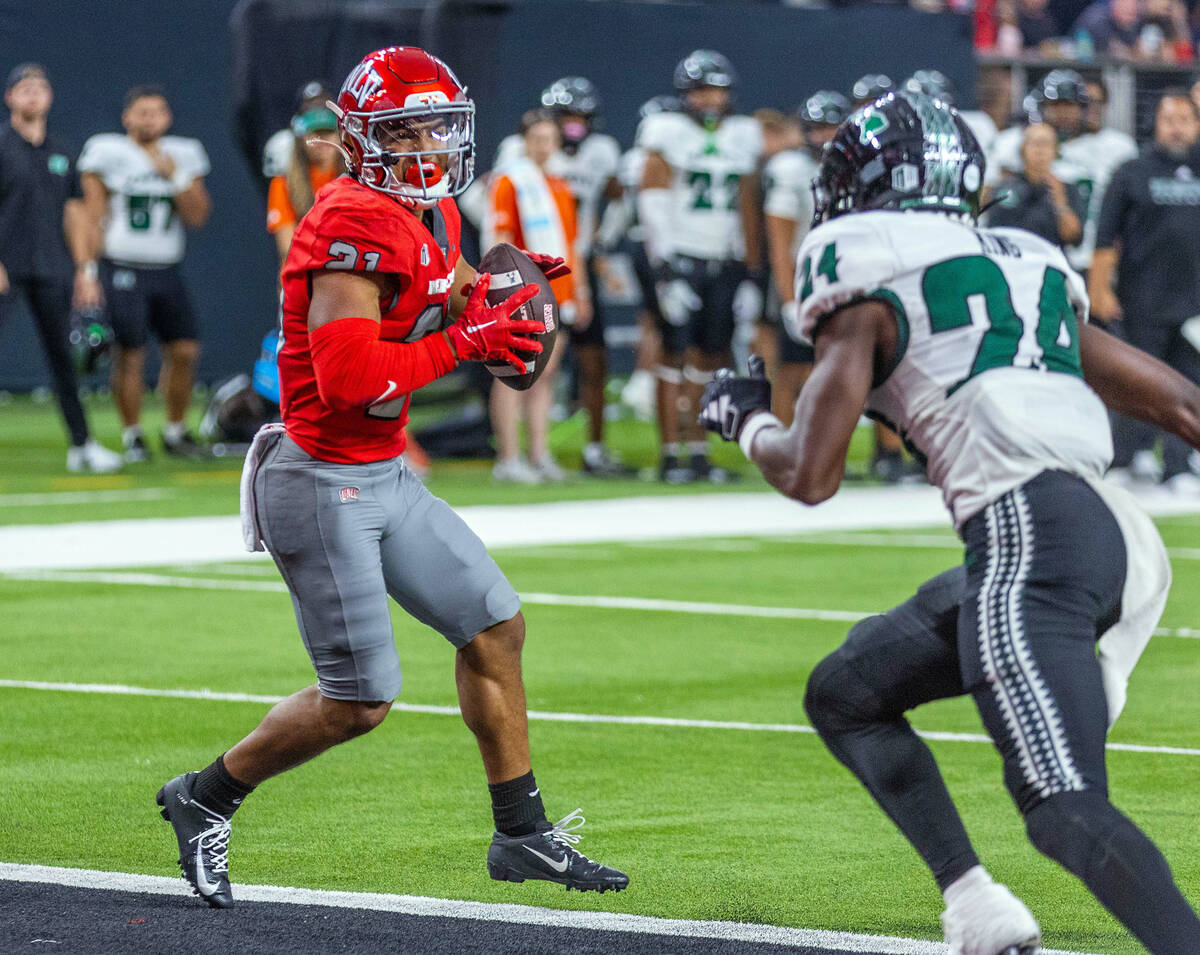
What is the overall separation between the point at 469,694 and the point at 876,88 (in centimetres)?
917

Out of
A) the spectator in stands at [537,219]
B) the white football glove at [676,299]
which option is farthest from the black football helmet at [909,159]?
the white football glove at [676,299]

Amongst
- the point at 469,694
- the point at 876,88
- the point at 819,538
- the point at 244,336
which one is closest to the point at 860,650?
the point at 469,694

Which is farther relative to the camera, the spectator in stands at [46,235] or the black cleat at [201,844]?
the spectator in stands at [46,235]

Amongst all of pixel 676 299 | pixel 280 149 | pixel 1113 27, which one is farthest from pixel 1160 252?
pixel 1113 27

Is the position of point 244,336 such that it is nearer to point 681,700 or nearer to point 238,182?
point 238,182

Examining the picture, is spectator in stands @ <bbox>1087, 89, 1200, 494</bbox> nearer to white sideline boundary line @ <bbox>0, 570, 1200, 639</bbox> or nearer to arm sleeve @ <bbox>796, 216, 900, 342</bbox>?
white sideline boundary line @ <bbox>0, 570, 1200, 639</bbox>

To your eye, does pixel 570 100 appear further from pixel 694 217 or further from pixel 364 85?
pixel 364 85

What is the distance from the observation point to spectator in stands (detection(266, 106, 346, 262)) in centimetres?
1176

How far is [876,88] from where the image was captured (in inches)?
516

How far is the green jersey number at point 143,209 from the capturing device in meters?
14.5

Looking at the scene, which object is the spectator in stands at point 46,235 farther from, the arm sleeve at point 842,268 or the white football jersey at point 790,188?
the arm sleeve at point 842,268

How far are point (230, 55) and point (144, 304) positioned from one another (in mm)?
6771

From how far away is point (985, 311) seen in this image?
146 inches

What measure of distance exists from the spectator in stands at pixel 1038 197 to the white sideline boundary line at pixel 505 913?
28.8 feet
